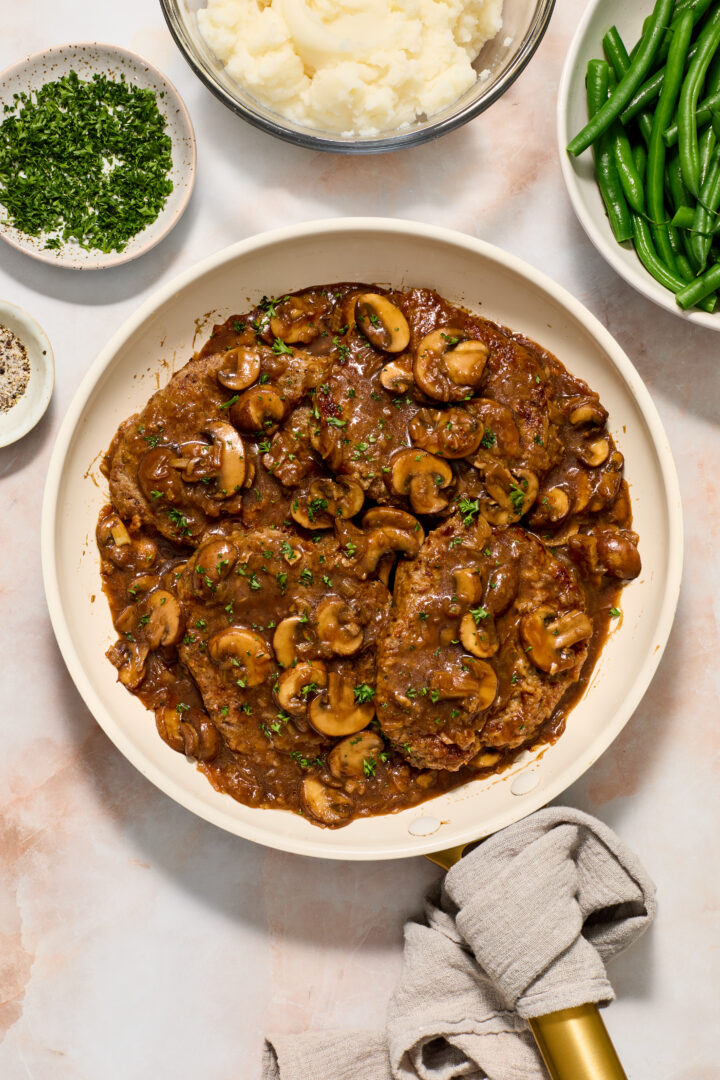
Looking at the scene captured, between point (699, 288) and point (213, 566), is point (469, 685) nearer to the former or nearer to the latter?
point (213, 566)

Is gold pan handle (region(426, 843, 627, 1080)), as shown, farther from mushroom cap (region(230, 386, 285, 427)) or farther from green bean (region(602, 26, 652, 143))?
green bean (region(602, 26, 652, 143))

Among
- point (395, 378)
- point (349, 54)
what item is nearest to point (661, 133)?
point (349, 54)

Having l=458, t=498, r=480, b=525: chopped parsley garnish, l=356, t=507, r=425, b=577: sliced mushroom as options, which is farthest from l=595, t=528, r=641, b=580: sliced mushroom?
l=356, t=507, r=425, b=577: sliced mushroom

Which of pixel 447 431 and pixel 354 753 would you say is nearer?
pixel 447 431

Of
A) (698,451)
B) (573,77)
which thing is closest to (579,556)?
(698,451)

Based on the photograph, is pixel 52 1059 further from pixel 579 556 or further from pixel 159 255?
pixel 159 255
